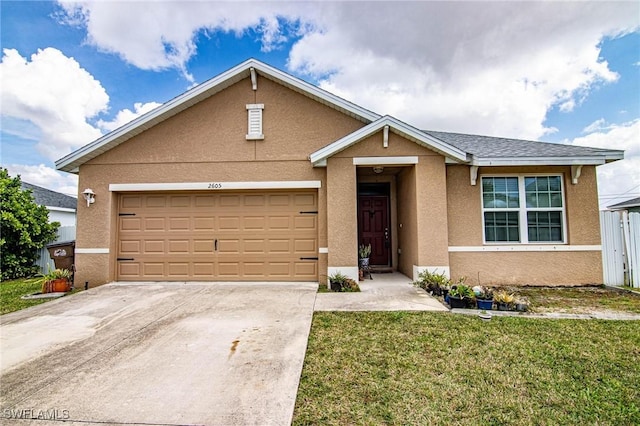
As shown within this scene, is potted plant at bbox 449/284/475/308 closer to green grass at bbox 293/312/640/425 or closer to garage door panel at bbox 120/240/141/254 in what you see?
green grass at bbox 293/312/640/425

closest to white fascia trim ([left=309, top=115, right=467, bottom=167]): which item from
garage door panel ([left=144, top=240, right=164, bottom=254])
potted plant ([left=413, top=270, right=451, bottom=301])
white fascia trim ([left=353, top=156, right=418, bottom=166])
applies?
white fascia trim ([left=353, top=156, right=418, bottom=166])

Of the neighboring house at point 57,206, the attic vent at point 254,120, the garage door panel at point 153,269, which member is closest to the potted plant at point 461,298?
the attic vent at point 254,120

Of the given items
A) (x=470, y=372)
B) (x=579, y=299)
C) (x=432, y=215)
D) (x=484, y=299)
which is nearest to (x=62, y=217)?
(x=432, y=215)

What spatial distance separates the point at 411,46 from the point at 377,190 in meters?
5.73

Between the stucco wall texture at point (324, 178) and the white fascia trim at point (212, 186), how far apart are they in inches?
4.9

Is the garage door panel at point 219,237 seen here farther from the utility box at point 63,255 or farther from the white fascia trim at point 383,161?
the white fascia trim at point 383,161

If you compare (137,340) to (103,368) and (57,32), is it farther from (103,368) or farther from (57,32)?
(57,32)

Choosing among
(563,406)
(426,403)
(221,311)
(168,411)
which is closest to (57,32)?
(221,311)

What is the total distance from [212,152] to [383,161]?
15.1 ft

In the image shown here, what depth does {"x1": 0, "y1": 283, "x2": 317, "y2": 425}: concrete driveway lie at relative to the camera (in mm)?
2656

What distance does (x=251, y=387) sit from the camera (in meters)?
3.00

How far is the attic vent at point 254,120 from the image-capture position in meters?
8.03

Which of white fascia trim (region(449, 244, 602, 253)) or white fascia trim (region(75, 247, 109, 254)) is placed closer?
white fascia trim (region(449, 244, 602, 253))

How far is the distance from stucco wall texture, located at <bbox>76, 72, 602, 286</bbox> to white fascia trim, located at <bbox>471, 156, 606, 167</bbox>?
0.43 metres
